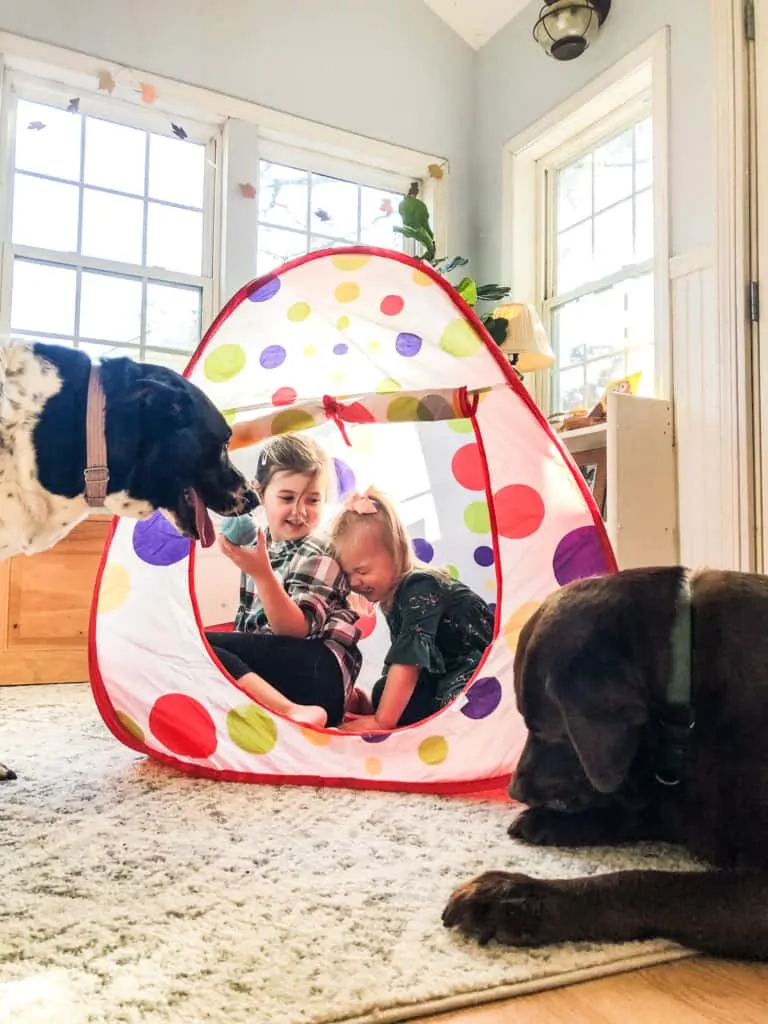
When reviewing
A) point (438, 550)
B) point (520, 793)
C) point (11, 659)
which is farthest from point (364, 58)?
point (520, 793)

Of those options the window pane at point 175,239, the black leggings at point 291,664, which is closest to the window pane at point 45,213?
the window pane at point 175,239

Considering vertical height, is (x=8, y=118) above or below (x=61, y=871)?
above

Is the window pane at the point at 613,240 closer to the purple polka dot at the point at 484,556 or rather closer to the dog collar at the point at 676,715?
the purple polka dot at the point at 484,556

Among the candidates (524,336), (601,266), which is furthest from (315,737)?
(601,266)

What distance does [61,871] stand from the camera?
3.66 ft

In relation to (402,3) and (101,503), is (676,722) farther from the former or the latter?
(402,3)

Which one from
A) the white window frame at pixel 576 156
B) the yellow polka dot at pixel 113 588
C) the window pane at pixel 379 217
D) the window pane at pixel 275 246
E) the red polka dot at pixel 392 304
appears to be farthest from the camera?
the window pane at pixel 379 217

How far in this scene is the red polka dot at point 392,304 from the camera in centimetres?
199

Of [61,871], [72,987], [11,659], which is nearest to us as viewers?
[72,987]

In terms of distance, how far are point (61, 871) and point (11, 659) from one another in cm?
232

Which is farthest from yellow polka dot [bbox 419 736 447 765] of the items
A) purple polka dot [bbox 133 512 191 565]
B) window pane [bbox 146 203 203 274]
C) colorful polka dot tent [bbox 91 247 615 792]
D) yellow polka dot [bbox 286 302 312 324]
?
window pane [bbox 146 203 203 274]

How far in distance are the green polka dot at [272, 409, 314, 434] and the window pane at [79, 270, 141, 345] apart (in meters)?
2.19

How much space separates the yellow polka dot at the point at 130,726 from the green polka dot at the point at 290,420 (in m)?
0.70

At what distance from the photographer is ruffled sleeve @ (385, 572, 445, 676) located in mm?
1919
